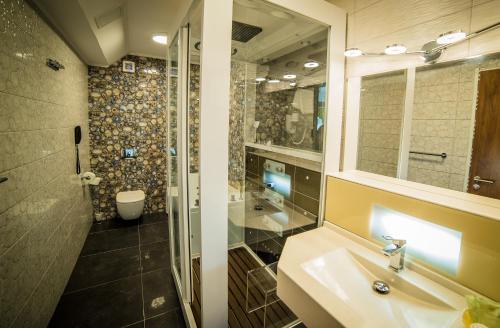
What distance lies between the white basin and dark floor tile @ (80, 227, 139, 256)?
250cm

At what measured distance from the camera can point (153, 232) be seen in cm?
330

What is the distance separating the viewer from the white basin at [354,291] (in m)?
0.90

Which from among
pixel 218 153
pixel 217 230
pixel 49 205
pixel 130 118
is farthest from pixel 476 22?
pixel 130 118

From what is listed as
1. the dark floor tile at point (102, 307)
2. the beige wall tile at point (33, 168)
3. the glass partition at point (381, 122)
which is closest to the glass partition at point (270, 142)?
the glass partition at point (381, 122)

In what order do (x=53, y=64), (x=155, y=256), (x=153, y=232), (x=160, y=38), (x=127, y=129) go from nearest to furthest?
(x=53, y=64)
(x=155, y=256)
(x=160, y=38)
(x=153, y=232)
(x=127, y=129)

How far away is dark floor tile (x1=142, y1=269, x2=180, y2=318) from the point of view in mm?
1985

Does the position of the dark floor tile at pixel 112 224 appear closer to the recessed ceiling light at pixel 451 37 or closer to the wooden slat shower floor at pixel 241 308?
the wooden slat shower floor at pixel 241 308

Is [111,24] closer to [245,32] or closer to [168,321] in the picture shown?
[245,32]

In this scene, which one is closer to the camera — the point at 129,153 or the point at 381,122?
the point at 381,122

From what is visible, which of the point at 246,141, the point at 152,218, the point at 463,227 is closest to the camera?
the point at 463,227

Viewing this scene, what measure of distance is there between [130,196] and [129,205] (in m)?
0.19

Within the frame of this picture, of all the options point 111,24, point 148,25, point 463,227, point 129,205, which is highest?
point 148,25

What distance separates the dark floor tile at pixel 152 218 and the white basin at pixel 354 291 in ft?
9.48

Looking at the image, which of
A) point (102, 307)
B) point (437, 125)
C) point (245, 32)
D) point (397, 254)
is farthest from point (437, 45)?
point (102, 307)
